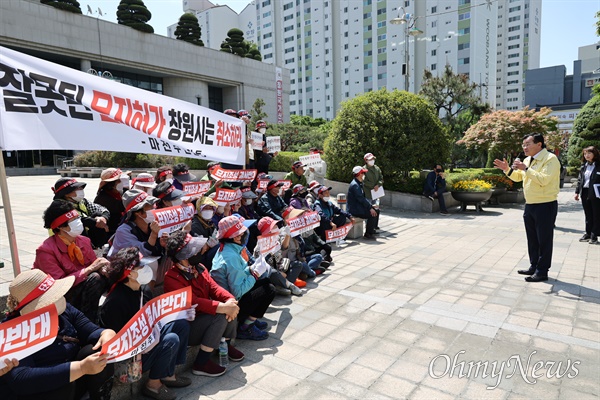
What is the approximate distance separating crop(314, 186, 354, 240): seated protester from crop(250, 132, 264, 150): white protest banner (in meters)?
1.68

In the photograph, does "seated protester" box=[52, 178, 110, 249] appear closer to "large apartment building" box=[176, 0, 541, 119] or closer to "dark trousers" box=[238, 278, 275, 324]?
"dark trousers" box=[238, 278, 275, 324]

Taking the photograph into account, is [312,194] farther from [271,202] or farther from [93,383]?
[93,383]

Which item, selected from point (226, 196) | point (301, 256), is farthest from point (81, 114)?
point (301, 256)

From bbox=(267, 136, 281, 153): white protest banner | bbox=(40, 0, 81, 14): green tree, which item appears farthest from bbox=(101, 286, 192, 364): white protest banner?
bbox=(40, 0, 81, 14): green tree

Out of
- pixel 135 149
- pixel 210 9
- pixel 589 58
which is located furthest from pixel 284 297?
pixel 589 58

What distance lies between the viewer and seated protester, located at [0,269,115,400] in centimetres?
258

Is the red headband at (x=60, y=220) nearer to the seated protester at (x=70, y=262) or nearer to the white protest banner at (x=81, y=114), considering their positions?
the seated protester at (x=70, y=262)

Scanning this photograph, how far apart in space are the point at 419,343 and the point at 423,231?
678 cm

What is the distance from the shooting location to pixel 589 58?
3282 inches

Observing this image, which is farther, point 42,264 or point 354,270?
point 354,270

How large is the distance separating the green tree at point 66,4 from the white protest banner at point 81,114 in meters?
31.0

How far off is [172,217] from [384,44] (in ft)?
242

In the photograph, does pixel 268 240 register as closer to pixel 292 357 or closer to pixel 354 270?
pixel 292 357

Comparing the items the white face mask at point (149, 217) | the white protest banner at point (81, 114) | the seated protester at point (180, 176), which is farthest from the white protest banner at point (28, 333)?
the seated protester at point (180, 176)
